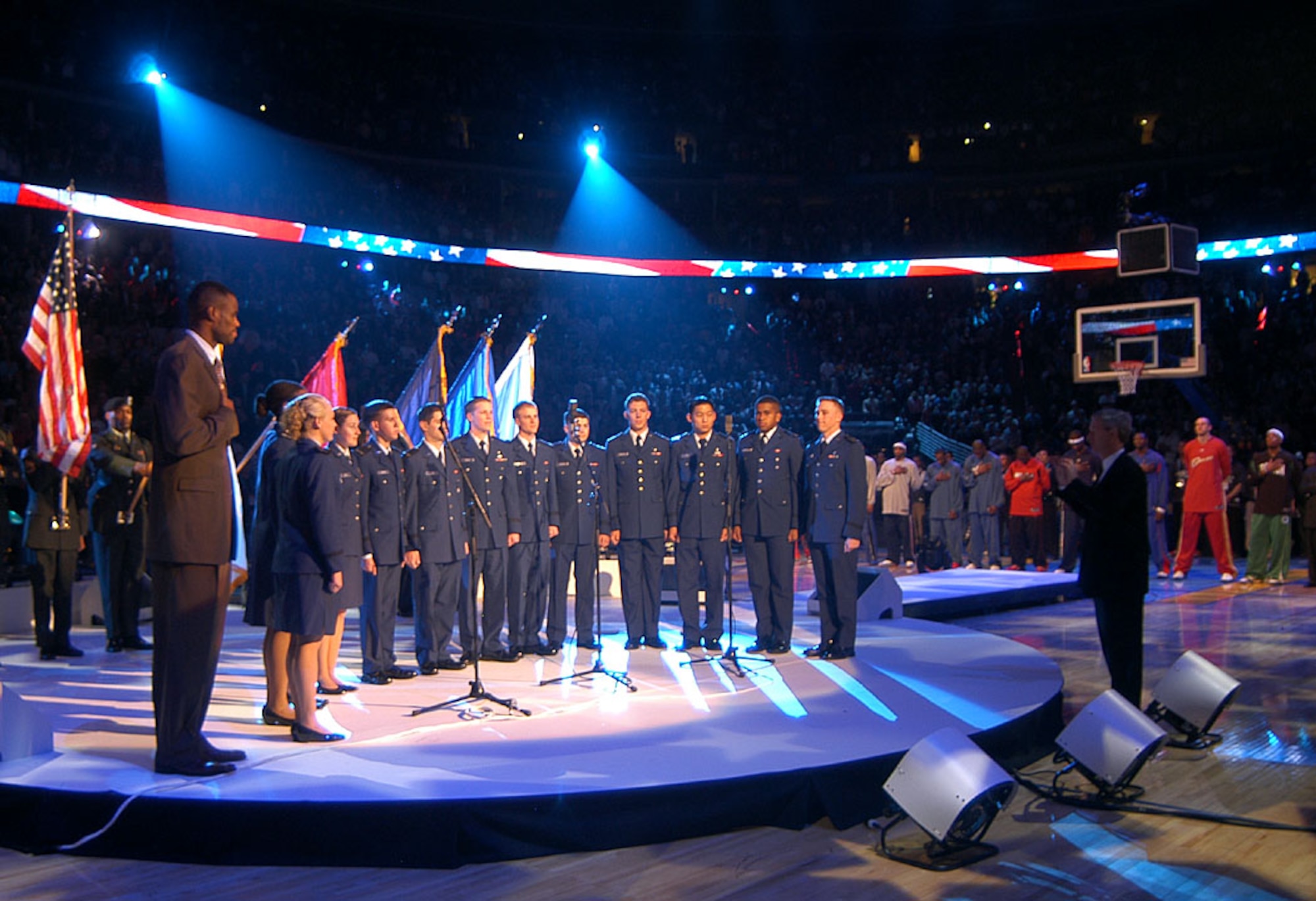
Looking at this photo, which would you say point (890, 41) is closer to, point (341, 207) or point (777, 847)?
point (341, 207)

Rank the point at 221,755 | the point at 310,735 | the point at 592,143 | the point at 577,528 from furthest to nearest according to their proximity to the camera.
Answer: the point at 592,143 → the point at 577,528 → the point at 310,735 → the point at 221,755

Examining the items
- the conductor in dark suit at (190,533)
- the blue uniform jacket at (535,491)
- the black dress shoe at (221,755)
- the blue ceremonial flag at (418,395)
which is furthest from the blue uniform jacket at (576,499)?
the conductor in dark suit at (190,533)

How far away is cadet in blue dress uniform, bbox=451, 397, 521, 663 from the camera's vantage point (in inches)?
304

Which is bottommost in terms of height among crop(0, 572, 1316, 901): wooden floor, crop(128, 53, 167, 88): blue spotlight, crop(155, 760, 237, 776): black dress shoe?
crop(0, 572, 1316, 901): wooden floor

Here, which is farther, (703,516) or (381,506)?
(703,516)

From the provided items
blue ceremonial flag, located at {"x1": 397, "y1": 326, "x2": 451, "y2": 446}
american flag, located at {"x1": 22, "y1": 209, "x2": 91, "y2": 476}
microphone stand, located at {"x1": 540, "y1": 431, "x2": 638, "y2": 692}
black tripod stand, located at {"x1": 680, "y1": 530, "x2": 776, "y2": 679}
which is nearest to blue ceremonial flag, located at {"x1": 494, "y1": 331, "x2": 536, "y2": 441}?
blue ceremonial flag, located at {"x1": 397, "y1": 326, "x2": 451, "y2": 446}

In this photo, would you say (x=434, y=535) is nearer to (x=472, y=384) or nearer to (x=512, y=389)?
(x=472, y=384)

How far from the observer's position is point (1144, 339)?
563 inches

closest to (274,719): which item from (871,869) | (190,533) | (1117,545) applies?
(190,533)

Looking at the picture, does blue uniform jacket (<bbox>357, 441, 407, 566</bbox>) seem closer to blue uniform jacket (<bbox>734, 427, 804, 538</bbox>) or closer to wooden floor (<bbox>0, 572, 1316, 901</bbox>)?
blue uniform jacket (<bbox>734, 427, 804, 538</bbox>)

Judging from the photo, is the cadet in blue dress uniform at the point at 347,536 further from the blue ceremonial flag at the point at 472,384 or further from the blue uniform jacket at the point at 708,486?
the blue ceremonial flag at the point at 472,384

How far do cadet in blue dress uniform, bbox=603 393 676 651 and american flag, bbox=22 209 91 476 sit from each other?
3.96m

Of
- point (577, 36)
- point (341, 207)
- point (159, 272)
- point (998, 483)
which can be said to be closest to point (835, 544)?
point (998, 483)

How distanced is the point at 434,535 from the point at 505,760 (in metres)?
2.56
